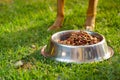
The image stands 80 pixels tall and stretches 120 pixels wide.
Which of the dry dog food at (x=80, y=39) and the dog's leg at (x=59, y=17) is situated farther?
the dog's leg at (x=59, y=17)

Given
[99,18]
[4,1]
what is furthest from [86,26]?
[4,1]

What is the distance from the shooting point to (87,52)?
275 centimetres

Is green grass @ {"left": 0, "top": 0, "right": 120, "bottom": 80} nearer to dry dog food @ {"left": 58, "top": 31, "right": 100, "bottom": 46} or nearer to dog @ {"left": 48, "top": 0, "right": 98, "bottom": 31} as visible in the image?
dog @ {"left": 48, "top": 0, "right": 98, "bottom": 31}

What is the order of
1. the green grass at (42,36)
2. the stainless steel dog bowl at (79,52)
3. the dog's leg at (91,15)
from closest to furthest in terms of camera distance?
the green grass at (42,36)
the stainless steel dog bowl at (79,52)
the dog's leg at (91,15)

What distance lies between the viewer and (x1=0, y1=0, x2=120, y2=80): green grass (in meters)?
2.57

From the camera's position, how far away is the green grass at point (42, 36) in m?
2.57

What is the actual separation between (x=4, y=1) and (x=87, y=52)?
2.50 meters

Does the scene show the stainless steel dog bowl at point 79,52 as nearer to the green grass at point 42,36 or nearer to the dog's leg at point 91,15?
the green grass at point 42,36

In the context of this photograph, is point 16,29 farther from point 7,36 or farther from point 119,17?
point 119,17

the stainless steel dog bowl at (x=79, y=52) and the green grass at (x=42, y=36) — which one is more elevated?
the stainless steel dog bowl at (x=79, y=52)

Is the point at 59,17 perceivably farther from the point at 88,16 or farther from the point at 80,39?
the point at 80,39

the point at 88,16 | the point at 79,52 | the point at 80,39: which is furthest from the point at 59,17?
the point at 79,52

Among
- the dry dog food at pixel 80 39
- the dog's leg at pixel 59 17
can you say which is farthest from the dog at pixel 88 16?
the dry dog food at pixel 80 39

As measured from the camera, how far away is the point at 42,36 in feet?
11.5
